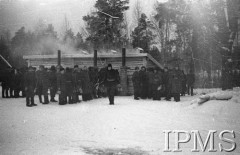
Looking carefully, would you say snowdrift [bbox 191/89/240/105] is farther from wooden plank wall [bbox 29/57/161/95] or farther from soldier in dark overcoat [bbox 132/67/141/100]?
wooden plank wall [bbox 29/57/161/95]

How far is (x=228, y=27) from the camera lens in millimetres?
17844

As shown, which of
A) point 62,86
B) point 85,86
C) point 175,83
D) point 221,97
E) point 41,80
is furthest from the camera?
point 175,83

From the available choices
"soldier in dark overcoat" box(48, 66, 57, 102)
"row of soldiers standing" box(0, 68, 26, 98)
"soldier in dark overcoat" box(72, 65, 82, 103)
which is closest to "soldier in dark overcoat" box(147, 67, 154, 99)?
"soldier in dark overcoat" box(72, 65, 82, 103)

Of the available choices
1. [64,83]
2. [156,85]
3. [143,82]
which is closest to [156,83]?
[156,85]

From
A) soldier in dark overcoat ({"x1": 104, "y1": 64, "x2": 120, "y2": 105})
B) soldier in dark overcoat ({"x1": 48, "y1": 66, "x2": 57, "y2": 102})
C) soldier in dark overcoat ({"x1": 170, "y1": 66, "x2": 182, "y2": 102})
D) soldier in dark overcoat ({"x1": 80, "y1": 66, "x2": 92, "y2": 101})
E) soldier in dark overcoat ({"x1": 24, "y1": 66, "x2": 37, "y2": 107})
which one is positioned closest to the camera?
soldier in dark overcoat ({"x1": 24, "y1": 66, "x2": 37, "y2": 107})

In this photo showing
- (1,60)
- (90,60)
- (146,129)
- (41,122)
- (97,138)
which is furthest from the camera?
(1,60)

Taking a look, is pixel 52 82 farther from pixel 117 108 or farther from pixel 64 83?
pixel 117 108

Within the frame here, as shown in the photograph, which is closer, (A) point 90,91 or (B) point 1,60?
(A) point 90,91

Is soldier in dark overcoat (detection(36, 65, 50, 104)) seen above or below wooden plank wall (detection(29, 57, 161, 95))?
below

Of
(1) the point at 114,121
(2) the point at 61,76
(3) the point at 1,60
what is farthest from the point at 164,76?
(3) the point at 1,60

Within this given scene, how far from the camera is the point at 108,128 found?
8250 millimetres

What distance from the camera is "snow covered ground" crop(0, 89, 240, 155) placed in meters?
6.34

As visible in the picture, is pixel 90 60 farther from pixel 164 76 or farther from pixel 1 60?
pixel 1 60

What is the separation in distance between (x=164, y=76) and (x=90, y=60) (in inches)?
277
